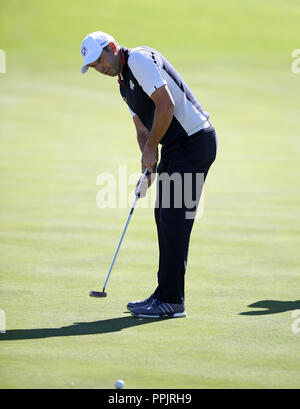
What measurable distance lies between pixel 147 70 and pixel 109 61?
301 mm

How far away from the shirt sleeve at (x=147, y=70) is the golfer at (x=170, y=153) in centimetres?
3

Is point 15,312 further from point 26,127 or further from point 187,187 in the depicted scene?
point 26,127

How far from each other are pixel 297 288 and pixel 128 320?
5.09 feet

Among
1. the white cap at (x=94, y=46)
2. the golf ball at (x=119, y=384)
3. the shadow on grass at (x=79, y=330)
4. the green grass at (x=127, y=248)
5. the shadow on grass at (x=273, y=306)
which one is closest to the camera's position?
the golf ball at (x=119, y=384)

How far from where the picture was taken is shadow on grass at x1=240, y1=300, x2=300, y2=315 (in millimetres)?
5855

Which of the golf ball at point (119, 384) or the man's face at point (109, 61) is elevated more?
the man's face at point (109, 61)

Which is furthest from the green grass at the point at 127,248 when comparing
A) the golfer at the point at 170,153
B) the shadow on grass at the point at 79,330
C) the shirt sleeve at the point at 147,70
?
the shirt sleeve at the point at 147,70

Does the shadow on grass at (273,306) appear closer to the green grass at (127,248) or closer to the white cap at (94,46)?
the green grass at (127,248)

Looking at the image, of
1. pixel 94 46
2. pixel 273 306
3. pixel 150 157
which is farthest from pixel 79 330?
pixel 94 46

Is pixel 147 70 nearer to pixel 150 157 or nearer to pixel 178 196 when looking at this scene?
pixel 150 157

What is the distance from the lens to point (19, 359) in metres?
4.76

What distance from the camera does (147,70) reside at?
5465 millimetres

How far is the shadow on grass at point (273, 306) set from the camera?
586 cm
